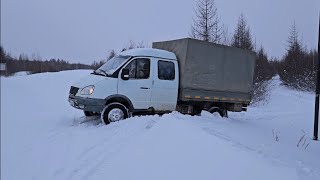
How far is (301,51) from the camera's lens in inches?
1937

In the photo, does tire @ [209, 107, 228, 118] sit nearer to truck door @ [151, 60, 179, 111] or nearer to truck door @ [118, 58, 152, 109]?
truck door @ [151, 60, 179, 111]

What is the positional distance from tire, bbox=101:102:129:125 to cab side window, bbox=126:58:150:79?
0.96m

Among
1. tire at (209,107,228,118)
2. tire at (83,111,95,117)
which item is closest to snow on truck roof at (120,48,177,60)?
tire at (83,111,95,117)

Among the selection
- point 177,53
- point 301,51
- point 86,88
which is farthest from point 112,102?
point 301,51

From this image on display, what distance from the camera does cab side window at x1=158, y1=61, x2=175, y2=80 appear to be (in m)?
12.0

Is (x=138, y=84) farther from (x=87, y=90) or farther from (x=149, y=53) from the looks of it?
(x=87, y=90)

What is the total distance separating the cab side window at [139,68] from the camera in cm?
1145

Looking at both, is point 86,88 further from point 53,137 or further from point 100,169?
point 100,169

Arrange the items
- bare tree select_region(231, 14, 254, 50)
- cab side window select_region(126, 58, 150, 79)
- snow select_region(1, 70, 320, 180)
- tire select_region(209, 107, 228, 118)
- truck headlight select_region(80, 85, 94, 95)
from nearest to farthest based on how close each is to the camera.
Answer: snow select_region(1, 70, 320, 180) → truck headlight select_region(80, 85, 94, 95) → cab side window select_region(126, 58, 150, 79) → tire select_region(209, 107, 228, 118) → bare tree select_region(231, 14, 254, 50)

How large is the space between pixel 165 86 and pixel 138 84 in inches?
40.9

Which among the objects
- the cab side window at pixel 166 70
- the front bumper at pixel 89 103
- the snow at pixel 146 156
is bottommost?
the snow at pixel 146 156

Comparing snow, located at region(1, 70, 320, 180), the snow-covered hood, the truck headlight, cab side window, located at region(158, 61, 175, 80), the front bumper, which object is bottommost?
snow, located at region(1, 70, 320, 180)

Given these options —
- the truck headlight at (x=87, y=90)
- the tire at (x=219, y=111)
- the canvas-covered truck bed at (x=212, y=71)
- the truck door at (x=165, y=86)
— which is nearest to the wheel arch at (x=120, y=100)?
the truck headlight at (x=87, y=90)

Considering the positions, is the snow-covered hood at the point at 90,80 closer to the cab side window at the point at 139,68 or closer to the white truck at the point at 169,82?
the white truck at the point at 169,82
